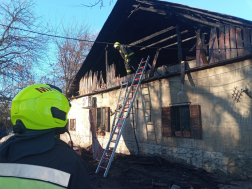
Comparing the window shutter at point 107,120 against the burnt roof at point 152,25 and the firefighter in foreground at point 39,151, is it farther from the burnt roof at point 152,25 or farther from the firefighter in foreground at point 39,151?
the firefighter in foreground at point 39,151

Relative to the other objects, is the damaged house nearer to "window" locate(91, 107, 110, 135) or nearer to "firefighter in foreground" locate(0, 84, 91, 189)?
"window" locate(91, 107, 110, 135)

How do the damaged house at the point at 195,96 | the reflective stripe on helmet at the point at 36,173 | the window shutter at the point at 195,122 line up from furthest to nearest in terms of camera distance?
the window shutter at the point at 195,122, the damaged house at the point at 195,96, the reflective stripe on helmet at the point at 36,173

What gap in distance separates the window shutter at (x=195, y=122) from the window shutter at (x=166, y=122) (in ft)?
2.74

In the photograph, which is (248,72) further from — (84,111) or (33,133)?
(84,111)

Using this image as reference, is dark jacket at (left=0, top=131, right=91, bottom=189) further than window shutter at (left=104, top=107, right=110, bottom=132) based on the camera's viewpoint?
No

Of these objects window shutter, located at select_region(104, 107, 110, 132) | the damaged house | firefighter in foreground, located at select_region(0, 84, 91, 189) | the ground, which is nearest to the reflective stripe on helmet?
firefighter in foreground, located at select_region(0, 84, 91, 189)

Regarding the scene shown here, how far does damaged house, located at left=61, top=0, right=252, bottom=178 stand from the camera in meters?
5.05

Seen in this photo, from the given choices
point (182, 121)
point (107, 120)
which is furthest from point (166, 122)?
point (107, 120)

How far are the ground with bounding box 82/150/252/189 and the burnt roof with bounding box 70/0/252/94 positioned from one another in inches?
155

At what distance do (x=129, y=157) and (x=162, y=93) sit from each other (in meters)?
2.90

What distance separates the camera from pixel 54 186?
1132mm

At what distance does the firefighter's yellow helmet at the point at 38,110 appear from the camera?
1.39 m

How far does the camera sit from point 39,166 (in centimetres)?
119

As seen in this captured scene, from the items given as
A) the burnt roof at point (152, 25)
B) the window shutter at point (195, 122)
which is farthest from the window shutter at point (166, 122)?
the burnt roof at point (152, 25)
